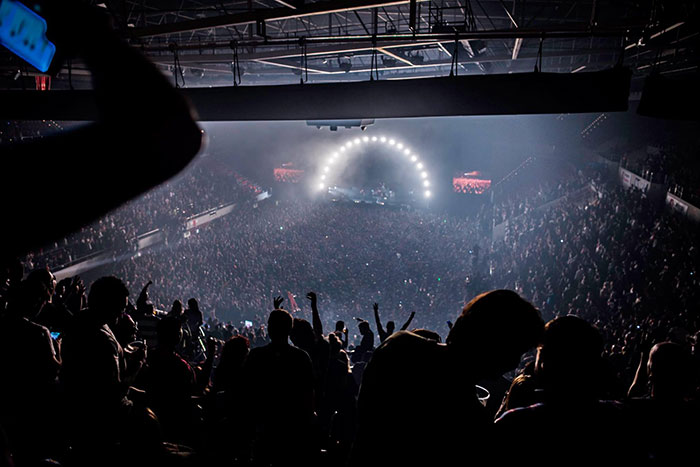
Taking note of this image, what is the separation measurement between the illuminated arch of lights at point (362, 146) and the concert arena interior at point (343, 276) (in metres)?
11.4

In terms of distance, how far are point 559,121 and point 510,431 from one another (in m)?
35.2

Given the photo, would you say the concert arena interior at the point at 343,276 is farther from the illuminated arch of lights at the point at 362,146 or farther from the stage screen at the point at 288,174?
the stage screen at the point at 288,174

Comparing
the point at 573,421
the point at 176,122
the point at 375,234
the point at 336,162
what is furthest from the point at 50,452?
the point at 336,162

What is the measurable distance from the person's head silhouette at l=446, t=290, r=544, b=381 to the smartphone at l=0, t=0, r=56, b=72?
6.76 meters

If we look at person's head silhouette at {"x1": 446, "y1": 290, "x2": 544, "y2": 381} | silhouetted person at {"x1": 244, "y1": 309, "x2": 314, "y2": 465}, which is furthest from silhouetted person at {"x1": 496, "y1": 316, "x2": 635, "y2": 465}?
silhouetted person at {"x1": 244, "y1": 309, "x2": 314, "y2": 465}

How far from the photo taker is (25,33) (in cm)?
563

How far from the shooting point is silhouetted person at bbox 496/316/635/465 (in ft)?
5.06

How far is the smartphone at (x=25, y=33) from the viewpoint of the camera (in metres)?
5.35

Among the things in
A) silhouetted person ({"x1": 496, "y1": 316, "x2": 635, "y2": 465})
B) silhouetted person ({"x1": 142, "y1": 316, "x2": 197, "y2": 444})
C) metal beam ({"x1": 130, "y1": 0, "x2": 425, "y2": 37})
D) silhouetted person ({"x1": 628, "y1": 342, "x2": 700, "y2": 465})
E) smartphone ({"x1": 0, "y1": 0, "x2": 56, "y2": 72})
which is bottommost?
silhouetted person ({"x1": 142, "y1": 316, "x2": 197, "y2": 444})

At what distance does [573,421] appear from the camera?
62.5 inches

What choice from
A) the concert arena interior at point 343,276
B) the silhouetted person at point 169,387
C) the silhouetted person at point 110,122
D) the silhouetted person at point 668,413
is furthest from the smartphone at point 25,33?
the silhouetted person at point 668,413

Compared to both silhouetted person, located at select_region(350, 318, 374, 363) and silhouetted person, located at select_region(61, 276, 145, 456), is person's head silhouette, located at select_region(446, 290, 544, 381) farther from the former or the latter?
silhouetted person, located at select_region(350, 318, 374, 363)

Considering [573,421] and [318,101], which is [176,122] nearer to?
[318,101]

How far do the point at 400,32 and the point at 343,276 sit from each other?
31.9 feet
